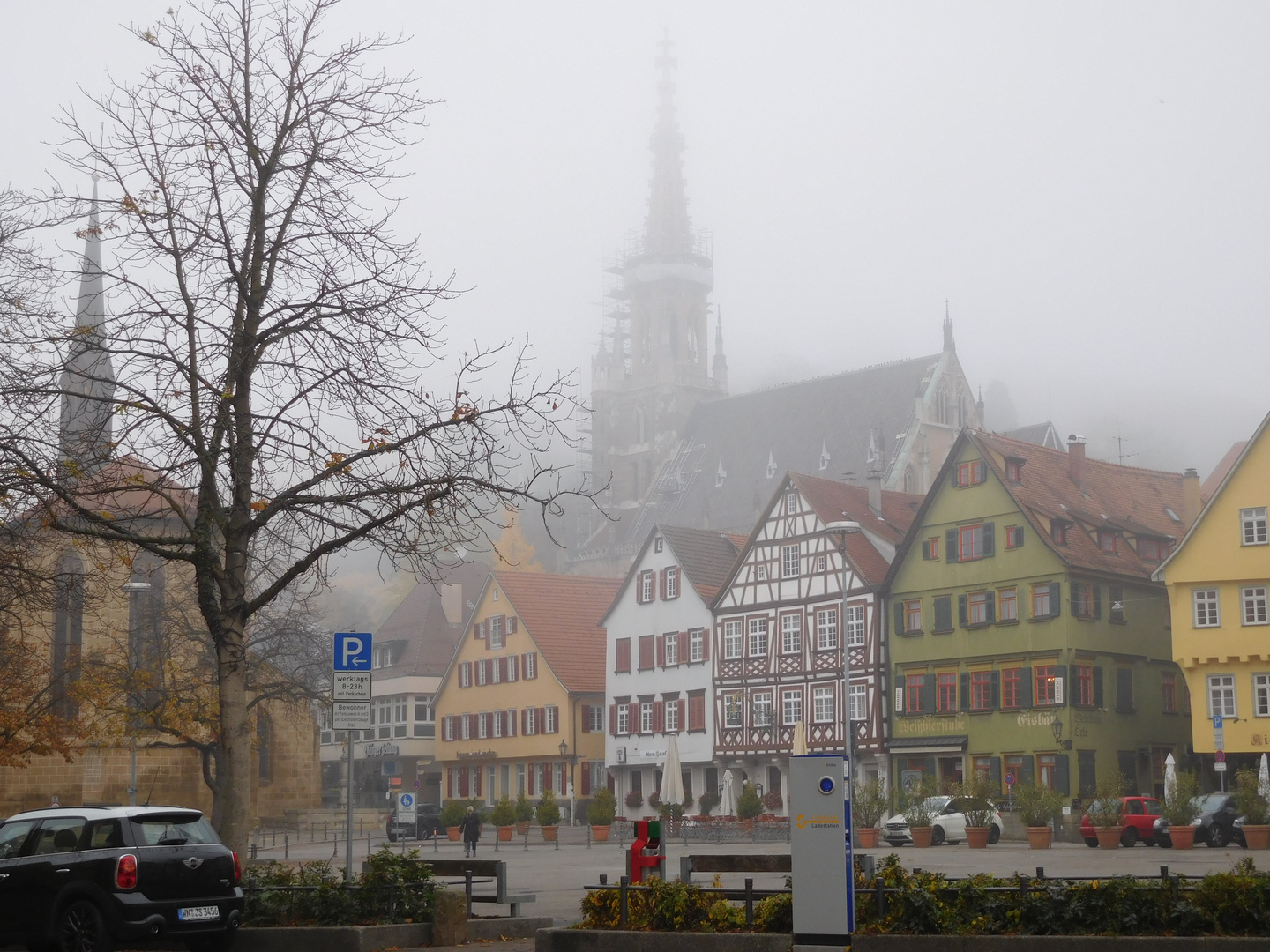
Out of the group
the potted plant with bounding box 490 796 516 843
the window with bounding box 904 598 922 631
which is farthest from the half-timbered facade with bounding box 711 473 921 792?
the potted plant with bounding box 490 796 516 843

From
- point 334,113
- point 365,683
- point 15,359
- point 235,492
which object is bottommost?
point 365,683

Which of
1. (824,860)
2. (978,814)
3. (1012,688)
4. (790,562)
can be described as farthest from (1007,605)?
(824,860)

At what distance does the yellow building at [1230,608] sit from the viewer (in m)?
45.5

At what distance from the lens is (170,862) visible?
14.1 m

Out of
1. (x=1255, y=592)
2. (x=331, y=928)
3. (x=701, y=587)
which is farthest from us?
(x=701, y=587)

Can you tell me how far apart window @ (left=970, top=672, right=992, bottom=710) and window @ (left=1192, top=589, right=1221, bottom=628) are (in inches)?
285

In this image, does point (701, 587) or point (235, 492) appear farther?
point (701, 587)

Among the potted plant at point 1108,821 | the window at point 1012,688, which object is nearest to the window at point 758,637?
the window at point 1012,688

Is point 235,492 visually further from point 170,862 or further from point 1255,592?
point 1255,592

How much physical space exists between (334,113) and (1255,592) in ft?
117

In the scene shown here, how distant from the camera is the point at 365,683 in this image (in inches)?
640

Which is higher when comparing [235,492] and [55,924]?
[235,492]

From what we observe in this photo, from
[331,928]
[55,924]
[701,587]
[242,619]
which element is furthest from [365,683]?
[701,587]

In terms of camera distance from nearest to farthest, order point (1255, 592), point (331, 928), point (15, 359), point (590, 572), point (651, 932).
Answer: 1. point (651, 932)
2. point (331, 928)
3. point (15, 359)
4. point (1255, 592)
5. point (590, 572)
